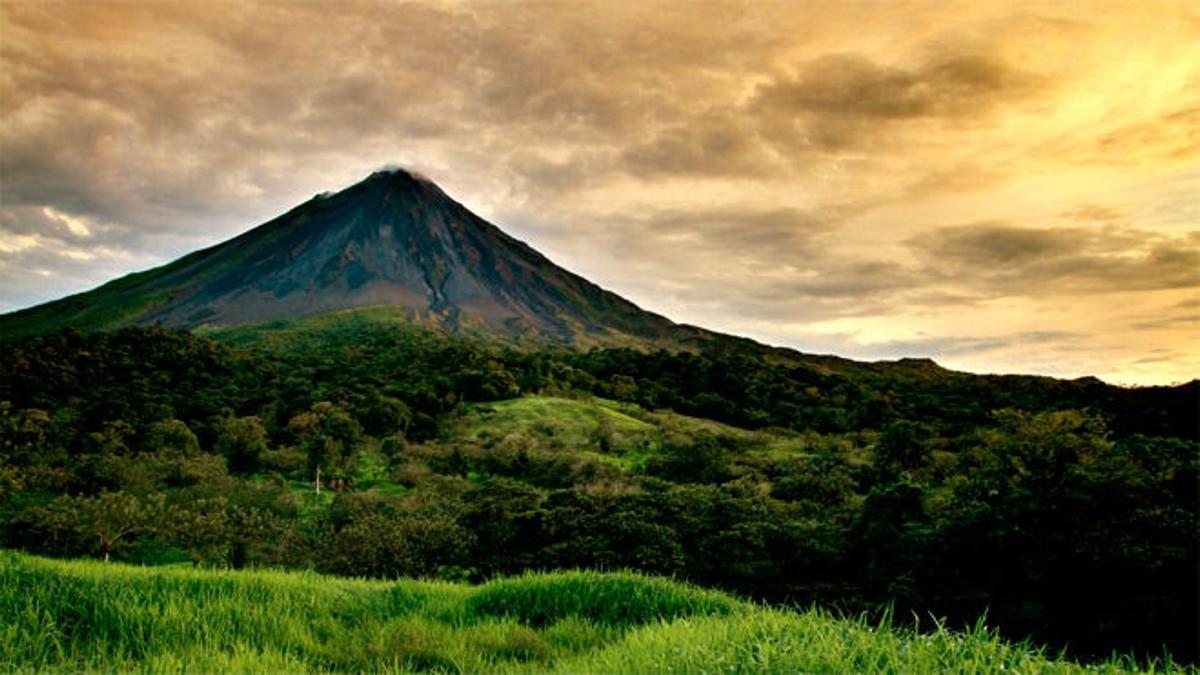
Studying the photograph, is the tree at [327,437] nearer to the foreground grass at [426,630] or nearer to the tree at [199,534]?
the tree at [199,534]

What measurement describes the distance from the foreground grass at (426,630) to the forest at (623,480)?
4.01 meters

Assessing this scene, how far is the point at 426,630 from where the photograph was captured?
273 inches

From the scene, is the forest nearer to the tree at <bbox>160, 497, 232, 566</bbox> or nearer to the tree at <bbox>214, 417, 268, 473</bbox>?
Answer: the tree at <bbox>160, 497, 232, 566</bbox>

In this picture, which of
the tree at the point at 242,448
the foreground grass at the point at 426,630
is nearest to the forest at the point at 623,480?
the tree at the point at 242,448

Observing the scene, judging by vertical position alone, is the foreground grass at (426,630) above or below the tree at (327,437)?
above

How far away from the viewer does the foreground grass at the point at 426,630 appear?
14.5 ft

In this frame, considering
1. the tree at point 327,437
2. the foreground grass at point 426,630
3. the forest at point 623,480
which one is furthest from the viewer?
the tree at point 327,437

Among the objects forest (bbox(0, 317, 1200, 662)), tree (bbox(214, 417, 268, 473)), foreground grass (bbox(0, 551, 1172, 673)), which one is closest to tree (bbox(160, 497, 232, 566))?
forest (bbox(0, 317, 1200, 662))

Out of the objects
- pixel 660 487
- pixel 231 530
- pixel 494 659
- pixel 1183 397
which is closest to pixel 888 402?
pixel 1183 397

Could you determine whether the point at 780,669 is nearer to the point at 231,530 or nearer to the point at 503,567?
the point at 503,567

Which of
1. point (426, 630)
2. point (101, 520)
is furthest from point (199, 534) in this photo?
point (426, 630)

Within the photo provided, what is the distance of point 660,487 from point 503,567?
27042 millimetres

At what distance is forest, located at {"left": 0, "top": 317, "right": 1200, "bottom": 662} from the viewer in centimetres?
2608

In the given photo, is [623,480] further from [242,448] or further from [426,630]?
[426,630]
